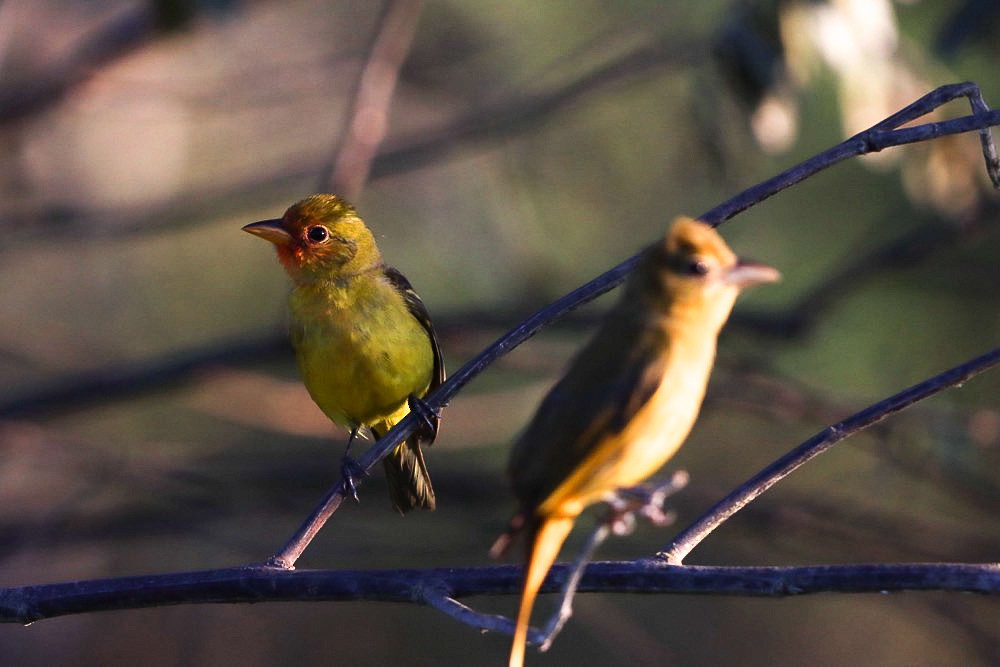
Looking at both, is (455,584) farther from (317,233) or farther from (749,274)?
(317,233)

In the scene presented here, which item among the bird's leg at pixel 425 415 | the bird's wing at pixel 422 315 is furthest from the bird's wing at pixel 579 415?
the bird's wing at pixel 422 315

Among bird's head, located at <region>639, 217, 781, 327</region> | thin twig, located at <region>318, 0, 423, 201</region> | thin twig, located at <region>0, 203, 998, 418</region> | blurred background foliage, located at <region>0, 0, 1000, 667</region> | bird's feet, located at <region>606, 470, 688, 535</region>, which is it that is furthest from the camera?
blurred background foliage, located at <region>0, 0, 1000, 667</region>

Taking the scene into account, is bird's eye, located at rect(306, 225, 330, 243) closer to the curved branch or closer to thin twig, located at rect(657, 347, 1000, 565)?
the curved branch

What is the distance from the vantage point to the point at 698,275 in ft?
8.47

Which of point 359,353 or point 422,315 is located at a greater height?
point 422,315

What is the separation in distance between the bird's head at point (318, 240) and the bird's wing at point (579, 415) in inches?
96.8

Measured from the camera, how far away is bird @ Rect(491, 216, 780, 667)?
2.34 m

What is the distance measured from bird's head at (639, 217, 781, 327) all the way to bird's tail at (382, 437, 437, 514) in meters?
2.08

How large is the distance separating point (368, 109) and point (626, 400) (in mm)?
4099

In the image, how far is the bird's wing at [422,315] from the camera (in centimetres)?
486

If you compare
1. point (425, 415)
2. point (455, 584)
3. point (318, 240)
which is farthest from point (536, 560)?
point (318, 240)

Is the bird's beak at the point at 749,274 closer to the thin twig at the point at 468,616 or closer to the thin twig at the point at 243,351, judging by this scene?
the thin twig at the point at 468,616

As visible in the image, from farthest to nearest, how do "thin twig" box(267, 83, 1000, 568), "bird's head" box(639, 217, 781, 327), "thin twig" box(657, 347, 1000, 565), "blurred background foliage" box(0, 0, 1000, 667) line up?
"blurred background foliage" box(0, 0, 1000, 667) < "thin twig" box(267, 83, 1000, 568) < "thin twig" box(657, 347, 1000, 565) < "bird's head" box(639, 217, 781, 327)

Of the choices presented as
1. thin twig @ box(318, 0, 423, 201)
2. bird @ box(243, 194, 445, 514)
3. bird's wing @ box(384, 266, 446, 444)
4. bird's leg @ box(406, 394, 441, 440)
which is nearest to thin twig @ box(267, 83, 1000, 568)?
bird's leg @ box(406, 394, 441, 440)
